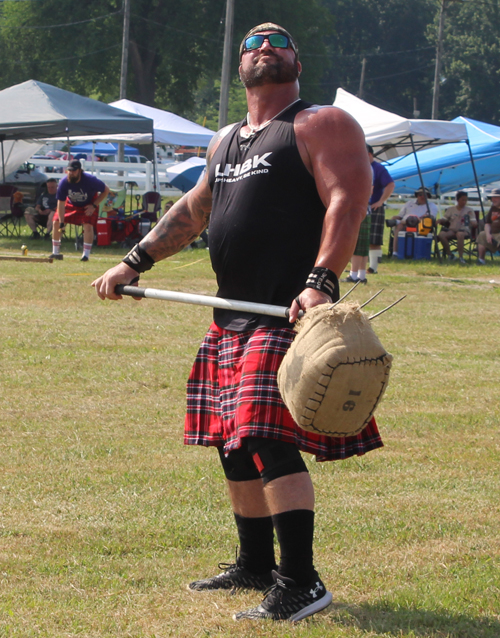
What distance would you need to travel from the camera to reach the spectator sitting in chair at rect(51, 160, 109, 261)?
1457cm

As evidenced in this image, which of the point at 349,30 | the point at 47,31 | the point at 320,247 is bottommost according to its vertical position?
the point at 320,247

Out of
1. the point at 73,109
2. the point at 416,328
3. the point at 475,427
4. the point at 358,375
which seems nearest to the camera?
the point at 358,375

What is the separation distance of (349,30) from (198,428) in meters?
78.6

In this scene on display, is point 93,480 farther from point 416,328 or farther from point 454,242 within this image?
point 454,242

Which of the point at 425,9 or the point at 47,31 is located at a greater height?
the point at 425,9

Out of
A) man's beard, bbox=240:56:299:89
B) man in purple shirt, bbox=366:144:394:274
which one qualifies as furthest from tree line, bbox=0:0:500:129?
man's beard, bbox=240:56:299:89

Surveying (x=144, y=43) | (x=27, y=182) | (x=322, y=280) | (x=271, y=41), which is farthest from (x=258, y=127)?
(x=144, y=43)

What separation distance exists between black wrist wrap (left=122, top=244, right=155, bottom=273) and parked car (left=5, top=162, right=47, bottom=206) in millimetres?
19902

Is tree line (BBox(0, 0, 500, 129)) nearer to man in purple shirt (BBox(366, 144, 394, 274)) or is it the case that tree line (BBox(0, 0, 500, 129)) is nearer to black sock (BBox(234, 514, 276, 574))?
man in purple shirt (BBox(366, 144, 394, 274))

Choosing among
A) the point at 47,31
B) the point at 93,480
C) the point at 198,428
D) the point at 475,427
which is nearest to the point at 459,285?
the point at 475,427

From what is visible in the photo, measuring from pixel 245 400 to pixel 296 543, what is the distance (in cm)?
48

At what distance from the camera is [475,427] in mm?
5414

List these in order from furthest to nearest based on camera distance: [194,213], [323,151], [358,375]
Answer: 1. [194,213]
2. [323,151]
3. [358,375]

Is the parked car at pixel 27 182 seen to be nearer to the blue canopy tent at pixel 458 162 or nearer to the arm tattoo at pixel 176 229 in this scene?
the blue canopy tent at pixel 458 162
